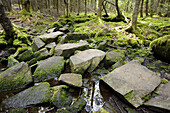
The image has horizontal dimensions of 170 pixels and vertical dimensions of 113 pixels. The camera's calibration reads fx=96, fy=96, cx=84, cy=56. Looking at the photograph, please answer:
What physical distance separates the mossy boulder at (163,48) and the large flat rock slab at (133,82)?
2.02 meters

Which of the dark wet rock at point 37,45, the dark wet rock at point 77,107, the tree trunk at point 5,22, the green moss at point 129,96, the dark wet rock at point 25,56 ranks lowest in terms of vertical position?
the dark wet rock at point 77,107

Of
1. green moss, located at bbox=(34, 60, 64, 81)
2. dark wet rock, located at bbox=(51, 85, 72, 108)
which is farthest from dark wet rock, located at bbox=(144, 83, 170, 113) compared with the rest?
green moss, located at bbox=(34, 60, 64, 81)

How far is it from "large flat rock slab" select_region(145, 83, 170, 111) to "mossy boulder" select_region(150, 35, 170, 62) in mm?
2508

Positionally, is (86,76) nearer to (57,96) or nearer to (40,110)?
(57,96)

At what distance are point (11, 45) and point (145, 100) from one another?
7948 millimetres

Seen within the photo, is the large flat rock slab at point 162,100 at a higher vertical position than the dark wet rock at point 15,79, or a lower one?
lower

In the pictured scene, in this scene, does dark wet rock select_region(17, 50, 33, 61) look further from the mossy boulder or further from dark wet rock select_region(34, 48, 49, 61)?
the mossy boulder

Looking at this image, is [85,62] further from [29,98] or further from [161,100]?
[161,100]

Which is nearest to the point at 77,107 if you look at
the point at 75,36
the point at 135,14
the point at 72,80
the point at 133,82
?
the point at 72,80

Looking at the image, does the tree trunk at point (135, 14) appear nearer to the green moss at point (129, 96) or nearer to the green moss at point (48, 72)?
the green moss at point (129, 96)

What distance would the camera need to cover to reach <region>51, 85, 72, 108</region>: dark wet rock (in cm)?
282

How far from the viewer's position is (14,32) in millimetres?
6945

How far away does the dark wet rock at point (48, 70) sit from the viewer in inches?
155

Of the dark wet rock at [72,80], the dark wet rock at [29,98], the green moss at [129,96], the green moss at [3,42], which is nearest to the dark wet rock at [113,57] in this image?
the dark wet rock at [72,80]
